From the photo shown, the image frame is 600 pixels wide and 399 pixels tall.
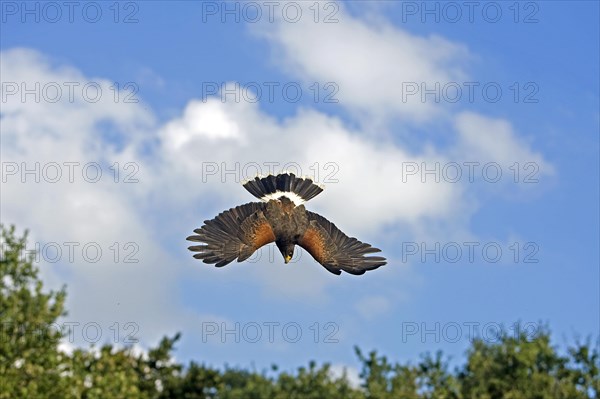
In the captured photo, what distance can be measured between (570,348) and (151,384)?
1046 cm

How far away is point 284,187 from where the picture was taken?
33.0 meters

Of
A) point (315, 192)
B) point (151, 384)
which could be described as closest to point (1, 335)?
point (151, 384)

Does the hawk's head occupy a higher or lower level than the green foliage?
higher

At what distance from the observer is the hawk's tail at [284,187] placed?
1284 inches

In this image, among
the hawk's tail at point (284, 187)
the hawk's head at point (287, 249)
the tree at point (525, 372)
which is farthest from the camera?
the hawk's tail at point (284, 187)

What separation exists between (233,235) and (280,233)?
1.35 m

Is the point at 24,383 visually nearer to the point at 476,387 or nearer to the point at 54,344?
the point at 54,344

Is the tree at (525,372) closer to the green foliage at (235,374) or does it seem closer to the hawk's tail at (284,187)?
the green foliage at (235,374)

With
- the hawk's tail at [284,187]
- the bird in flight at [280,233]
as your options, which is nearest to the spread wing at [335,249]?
the bird in flight at [280,233]

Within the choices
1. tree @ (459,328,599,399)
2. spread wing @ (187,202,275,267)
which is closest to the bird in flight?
spread wing @ (187,202,275,267)

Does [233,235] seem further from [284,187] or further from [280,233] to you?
[284,187]

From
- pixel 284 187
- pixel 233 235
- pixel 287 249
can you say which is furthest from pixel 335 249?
pixel 233 235

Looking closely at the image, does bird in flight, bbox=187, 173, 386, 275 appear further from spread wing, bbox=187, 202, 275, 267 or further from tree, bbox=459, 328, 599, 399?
tree, bbox=459, 328, 599, 399

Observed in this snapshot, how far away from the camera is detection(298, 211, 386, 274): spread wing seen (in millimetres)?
31688
